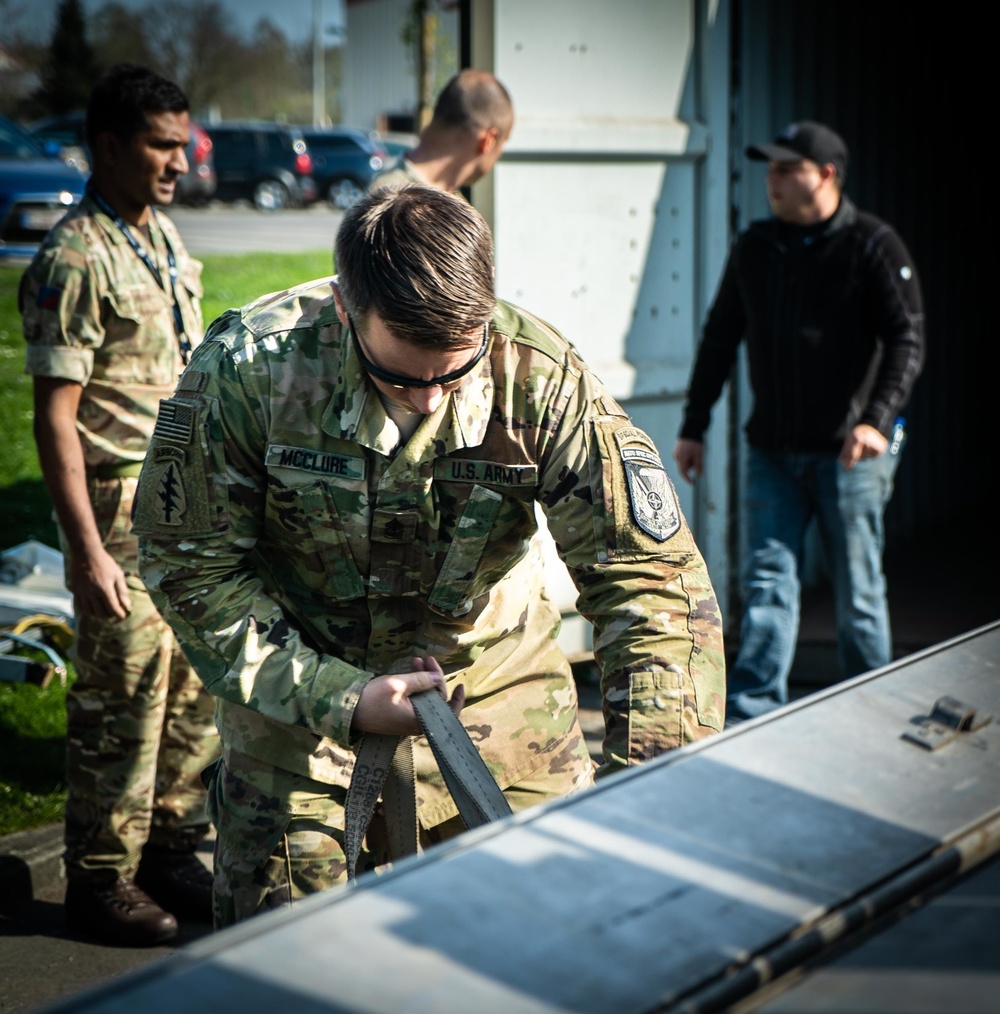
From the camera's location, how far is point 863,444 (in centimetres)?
425

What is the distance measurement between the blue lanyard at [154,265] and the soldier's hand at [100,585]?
23.8 inches

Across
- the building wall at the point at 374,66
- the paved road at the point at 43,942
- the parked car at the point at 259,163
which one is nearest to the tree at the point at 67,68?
the parked car at the point at 259,163

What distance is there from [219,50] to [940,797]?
52.1m

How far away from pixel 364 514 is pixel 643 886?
110cm

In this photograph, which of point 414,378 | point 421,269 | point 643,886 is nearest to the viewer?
point 643,886

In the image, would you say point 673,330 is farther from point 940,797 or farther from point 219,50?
point 219,50

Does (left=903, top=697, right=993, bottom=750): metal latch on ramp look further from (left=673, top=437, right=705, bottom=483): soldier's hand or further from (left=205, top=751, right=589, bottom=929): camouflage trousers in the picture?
(left=673, top=437, right=705, bottom=483): soldier's hand

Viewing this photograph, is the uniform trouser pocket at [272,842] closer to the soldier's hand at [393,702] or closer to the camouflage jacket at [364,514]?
the camouflage jacket at [364,514]

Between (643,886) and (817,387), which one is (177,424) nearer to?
(643,886)

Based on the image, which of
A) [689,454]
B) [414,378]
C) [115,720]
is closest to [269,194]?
[689,454]

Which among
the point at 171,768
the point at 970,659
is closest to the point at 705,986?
the point at 970,659

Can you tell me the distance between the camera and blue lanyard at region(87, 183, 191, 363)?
3.50 meters

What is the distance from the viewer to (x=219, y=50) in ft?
162

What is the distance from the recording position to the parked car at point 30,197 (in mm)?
14211
